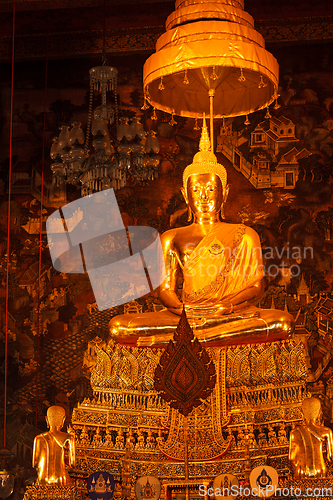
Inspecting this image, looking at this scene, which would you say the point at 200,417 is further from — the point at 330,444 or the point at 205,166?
the point at 205,166

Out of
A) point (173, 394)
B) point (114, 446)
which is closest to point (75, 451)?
point (114, 446)

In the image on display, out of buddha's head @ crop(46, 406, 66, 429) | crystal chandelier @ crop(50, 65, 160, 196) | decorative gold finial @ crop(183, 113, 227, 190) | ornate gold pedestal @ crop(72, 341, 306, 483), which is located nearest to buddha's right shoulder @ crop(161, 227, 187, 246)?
decorative gold finial @ crop(183, 113, 227, 190)

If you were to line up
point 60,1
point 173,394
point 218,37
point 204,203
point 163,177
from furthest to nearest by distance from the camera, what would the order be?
point 163,177
point 60,1
point 204,203
point 218,37
point 173,394

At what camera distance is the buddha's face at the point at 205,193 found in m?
5.45

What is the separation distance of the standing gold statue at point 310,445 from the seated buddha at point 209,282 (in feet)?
3.53

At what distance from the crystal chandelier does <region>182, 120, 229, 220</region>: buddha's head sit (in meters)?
0.49

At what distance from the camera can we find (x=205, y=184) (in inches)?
215

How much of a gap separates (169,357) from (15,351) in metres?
3.19

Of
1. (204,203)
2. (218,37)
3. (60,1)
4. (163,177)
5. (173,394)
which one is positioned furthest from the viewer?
(163,177)

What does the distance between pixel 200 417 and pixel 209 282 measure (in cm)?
137

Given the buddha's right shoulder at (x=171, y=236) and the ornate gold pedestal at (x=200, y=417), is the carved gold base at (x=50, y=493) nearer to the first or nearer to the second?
the ornate gold pedestal at (x=200, y=417)

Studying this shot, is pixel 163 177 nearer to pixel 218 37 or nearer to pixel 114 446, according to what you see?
pixel 218 37

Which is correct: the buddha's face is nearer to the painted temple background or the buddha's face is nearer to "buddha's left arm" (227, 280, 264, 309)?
"buddha's left arm" (227, 280, 264, 309)

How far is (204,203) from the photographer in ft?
18.0
